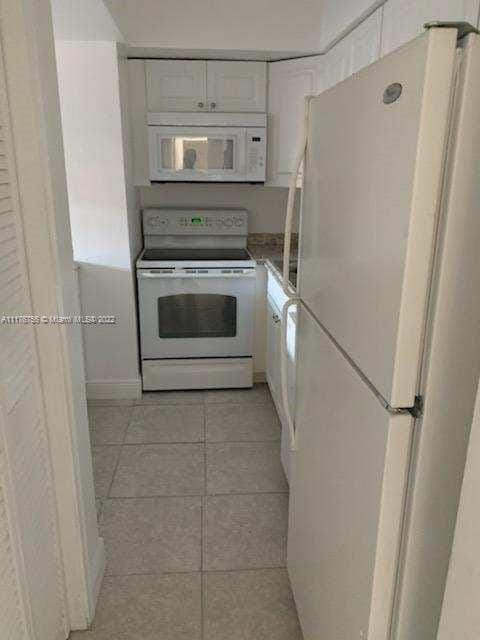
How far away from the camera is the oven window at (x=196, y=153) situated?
3.16 meters

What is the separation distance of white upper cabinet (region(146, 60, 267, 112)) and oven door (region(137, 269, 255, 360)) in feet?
3.50

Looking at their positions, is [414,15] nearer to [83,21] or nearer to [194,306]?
[83,21]

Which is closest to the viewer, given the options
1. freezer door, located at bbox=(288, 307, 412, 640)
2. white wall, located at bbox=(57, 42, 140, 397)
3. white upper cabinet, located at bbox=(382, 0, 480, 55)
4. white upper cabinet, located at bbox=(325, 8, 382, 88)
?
freezer door, located at bbox=(288, 307, 412, 640)

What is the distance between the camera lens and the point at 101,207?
3.01 m

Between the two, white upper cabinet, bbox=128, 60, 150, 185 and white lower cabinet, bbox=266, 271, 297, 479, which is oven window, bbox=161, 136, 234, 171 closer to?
white upper cabinet, bbox=128, 60, 150, 185

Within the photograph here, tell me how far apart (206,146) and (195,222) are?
59cm

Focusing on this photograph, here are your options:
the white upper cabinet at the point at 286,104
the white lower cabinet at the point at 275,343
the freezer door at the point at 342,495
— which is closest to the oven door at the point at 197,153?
the white upper cabinet at the point at 286,104

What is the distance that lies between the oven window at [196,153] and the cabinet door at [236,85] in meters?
0.22

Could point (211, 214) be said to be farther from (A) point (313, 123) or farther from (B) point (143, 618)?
(B) point (143, 618)

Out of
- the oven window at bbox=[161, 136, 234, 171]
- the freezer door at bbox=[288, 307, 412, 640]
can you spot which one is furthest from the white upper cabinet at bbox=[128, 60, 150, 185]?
the freezer door at bbox=[288, 307, 412, 640]

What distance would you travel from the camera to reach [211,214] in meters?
3.59

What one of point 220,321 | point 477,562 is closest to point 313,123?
point 477,562

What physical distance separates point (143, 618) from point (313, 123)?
5.59ft

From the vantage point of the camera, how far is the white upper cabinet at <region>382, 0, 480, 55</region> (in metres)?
1.44
